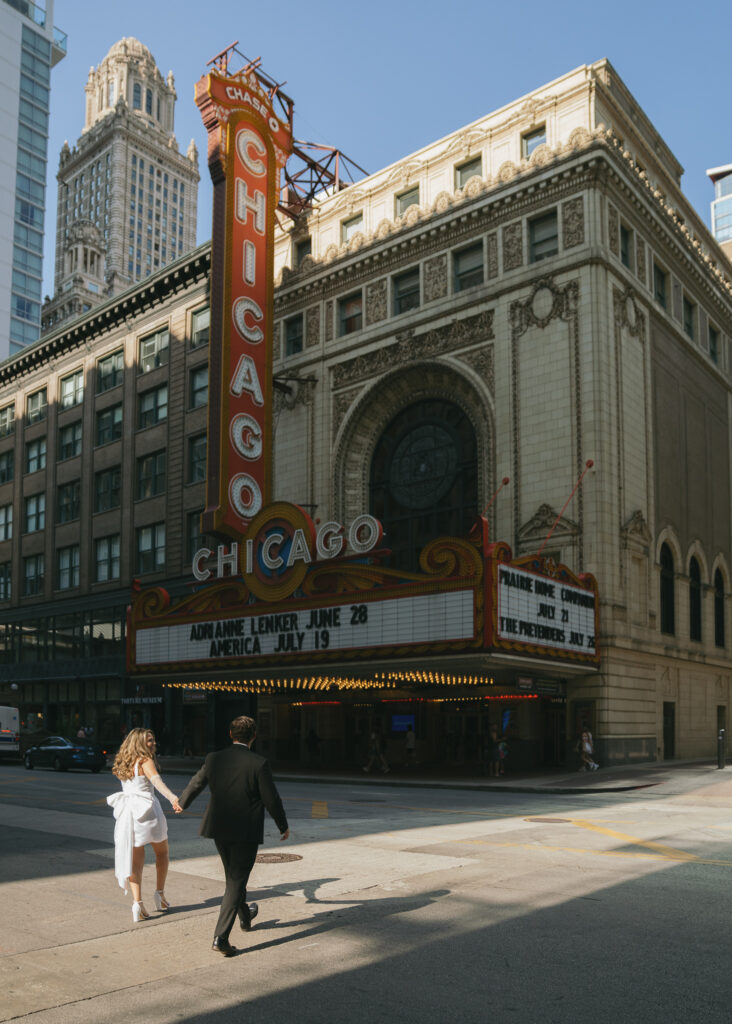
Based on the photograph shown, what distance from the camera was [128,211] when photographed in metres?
162

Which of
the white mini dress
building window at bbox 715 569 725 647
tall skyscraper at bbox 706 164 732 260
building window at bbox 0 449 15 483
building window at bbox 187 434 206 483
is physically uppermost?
tall skyscraper at bbox 706 164 732 260

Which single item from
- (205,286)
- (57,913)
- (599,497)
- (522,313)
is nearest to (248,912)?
(57,913)

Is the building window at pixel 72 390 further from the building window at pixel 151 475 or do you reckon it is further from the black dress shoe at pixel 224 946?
the black dress shoe at pixel 224 946

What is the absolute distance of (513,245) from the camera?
3678 cm

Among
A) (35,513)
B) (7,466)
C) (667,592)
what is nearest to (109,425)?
(35,513)

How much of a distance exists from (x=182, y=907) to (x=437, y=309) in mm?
31743

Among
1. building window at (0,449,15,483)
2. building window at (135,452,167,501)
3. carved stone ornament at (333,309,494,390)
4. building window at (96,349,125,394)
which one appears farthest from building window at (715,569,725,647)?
building window at (0,449,15,483)

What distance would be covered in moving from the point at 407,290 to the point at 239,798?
34745 millimetres

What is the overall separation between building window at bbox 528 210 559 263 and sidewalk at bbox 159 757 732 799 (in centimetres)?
1874

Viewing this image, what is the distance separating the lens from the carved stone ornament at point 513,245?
3653cm

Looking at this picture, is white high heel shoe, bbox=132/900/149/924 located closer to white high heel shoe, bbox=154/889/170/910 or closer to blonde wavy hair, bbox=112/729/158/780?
white high heel shoe, bbox=154/889/170/910

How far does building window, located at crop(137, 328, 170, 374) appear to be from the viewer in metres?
51.5

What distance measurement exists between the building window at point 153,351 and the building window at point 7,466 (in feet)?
50.2

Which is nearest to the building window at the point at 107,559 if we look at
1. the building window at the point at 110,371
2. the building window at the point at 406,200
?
the building window at the point at 110,371
